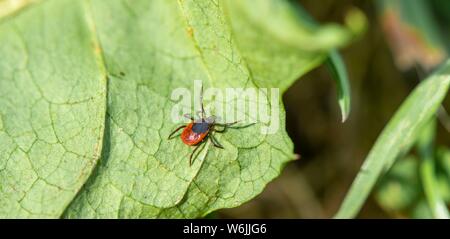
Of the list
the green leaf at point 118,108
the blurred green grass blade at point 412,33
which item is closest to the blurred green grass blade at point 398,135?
the green leaf at point 118,108

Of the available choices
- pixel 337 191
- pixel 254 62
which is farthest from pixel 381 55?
pixel 254 62

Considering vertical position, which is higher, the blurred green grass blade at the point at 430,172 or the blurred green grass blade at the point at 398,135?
the blurred green grass blade at the point at 398,135

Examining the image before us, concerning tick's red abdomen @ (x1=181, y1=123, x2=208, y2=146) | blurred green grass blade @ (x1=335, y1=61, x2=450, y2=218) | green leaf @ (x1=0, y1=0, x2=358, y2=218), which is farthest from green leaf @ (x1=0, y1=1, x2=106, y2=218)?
blurred green grass blade @ (x1=335, y1=61, x2=450, y2=218)

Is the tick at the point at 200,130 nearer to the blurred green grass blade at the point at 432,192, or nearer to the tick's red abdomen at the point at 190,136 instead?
the tick's red abdomen at the point at 190,136

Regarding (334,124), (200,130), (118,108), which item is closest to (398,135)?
(200,130)

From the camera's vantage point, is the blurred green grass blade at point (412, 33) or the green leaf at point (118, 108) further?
the blurred green grass blade at point (412, 33)

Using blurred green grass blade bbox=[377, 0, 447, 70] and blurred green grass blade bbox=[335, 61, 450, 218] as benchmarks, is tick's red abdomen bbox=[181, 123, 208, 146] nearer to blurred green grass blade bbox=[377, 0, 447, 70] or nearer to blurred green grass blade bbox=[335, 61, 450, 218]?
blurred green grass blade bbox=[335, 61, 450, 218]

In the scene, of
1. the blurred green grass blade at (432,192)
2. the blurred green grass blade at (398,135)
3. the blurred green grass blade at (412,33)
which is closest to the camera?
the blurred green grass blade at (398,135)

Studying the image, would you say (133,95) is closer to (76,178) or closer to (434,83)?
(76,178)
